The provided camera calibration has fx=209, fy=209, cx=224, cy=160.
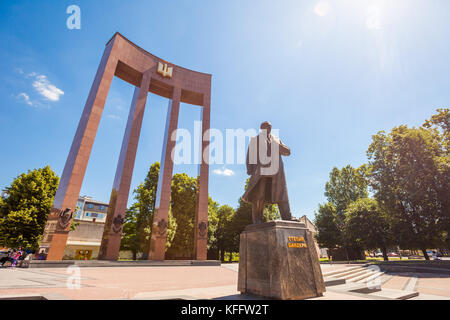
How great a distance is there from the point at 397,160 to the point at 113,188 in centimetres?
2661

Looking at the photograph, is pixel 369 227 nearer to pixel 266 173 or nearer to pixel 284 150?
pixel 284 150

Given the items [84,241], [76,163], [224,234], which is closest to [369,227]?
[224,234]

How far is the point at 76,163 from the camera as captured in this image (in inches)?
614

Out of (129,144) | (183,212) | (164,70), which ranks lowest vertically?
(183,212)

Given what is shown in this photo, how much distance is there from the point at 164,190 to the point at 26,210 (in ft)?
40.3

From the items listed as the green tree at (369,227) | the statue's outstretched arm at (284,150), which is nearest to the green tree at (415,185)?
the green tree at (369,227)

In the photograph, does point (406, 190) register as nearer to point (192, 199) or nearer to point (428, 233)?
point (428, 233)

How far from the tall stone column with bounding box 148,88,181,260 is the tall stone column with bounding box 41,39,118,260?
237 inches

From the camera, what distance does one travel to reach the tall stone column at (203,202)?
1908cm

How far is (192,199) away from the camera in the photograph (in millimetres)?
28500

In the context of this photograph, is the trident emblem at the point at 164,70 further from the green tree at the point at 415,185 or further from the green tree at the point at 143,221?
the green tree at the point at 415,185

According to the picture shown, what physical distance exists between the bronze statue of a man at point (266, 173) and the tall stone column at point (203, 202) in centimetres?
1509

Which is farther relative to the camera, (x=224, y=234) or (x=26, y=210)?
(x=224, y=234)

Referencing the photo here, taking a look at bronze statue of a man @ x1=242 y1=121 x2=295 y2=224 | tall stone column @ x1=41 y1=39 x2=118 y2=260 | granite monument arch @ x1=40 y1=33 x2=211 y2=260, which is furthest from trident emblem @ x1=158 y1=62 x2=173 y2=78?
bronze statue of a man @ x1=242 y1=121 x2=295 y2=224
